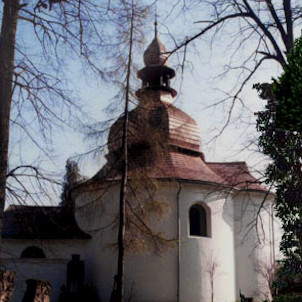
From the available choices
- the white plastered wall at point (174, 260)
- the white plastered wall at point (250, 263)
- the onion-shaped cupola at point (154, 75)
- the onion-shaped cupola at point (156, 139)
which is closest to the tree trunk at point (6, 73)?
the onion-shaped cupola at point (156, 139)

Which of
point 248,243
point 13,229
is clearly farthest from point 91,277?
point 248,243

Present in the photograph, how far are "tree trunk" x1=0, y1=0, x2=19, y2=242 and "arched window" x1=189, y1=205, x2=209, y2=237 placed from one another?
13.4m

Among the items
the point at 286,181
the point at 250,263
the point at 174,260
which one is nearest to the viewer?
the point at 286,181

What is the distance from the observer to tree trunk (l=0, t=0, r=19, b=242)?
28.3 feet

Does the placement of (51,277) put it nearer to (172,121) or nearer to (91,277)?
(91,277)

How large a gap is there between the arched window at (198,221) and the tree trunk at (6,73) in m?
13.4

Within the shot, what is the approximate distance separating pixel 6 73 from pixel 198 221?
14.1m

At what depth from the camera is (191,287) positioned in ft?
64.5

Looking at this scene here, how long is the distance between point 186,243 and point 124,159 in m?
5.95

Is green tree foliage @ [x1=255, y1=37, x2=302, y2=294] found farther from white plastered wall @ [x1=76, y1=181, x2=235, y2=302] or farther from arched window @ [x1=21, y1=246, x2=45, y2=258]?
arched window @ [x1=21, y1=246, x2=45, y2=258]

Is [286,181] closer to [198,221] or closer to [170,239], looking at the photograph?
[170,239]

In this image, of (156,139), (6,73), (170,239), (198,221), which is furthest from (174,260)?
(6,73)

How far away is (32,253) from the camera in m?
22.0

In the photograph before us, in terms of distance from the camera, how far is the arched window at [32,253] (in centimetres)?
2189
